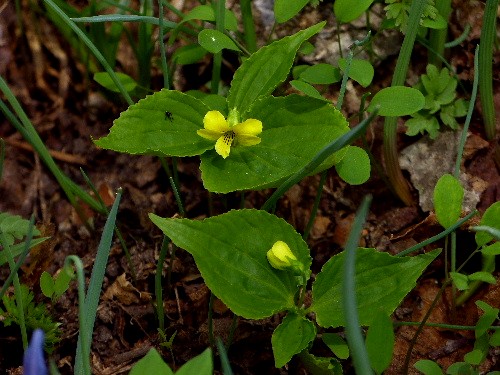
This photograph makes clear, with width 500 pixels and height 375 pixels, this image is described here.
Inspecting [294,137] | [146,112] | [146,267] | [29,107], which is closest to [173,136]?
[146,112]

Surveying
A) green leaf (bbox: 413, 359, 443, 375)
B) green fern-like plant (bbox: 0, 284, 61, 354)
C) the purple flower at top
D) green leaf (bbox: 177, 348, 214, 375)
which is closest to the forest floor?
green fern-like plant (bbox: 0, 284, 61, 354)

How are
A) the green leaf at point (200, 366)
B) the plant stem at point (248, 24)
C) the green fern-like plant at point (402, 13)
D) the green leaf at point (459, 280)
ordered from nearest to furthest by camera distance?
the green leaf at point (200, 366) → the green leaf at point (459, 280) → the green fern-like plant at point (402, 13) → the plant stem at point (248, 24)

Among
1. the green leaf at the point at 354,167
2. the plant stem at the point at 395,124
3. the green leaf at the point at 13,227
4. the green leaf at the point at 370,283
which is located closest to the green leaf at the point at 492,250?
the green leaf at the point at 370,283

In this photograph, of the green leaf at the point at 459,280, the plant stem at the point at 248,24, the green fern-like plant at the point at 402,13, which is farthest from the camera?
the plant stem at the point at 248,24

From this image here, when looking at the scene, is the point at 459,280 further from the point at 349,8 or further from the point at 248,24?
the point at 248,24

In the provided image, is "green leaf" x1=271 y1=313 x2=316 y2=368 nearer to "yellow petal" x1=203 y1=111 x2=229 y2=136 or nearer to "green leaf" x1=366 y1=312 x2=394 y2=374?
"green leaf" x1=366 y1=312 x2=394 y2=374

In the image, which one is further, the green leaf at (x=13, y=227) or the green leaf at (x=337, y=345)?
the green leaf at (x=13, y=227)

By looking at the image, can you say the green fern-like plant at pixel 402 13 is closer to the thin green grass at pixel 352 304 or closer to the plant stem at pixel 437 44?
the plant stem at pixel 437 44
